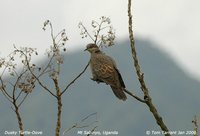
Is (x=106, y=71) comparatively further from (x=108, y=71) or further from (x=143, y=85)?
(x=143, y=85)

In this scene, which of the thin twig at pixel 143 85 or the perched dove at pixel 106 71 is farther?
the perched dove at pixel 106 71

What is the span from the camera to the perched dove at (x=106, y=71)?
14.5 m

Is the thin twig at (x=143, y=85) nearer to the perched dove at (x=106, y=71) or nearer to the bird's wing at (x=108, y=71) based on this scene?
the perched dove at (x=106, y=71)

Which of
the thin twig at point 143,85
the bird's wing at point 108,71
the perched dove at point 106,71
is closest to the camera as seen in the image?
the thin twig at point 143,85

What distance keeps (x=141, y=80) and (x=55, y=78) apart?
2562mm

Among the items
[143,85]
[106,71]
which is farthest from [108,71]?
[143,85]

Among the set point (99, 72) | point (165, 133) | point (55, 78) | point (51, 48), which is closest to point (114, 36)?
point (51, 48)

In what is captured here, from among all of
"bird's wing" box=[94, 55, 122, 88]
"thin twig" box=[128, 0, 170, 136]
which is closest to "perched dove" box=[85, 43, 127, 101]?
"bird's wing" box=[94, 55, 122, 88]

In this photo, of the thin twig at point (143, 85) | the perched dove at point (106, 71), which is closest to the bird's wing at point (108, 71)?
the perched dove at point (106, 71)

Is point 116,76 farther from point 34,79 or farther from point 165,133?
point 165,133

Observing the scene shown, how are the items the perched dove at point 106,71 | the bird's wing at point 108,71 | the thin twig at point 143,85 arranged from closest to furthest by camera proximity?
the thin twig at point 143,85 < the perched dove at point 106,71 < the bird's wing at point 108,71

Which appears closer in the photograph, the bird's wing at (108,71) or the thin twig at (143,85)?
the thin twig at (143,85)

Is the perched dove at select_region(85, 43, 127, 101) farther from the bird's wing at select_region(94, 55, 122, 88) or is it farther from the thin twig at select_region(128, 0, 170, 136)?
the thin twig at select_region(128, 0, 170, 136)

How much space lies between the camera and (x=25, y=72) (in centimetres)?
1247
